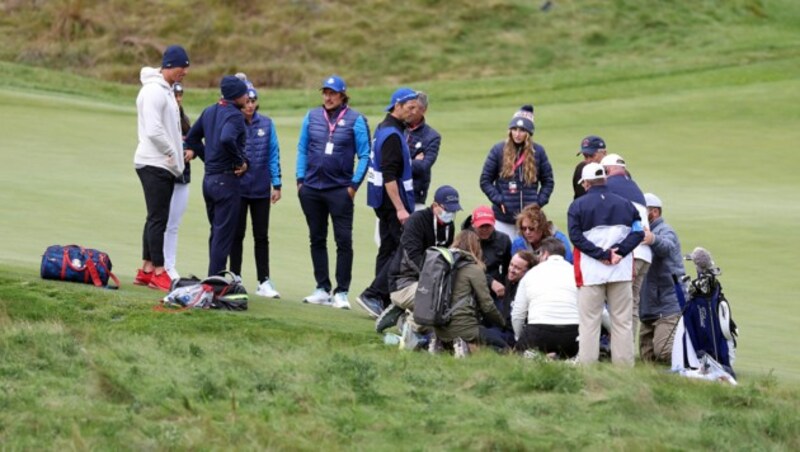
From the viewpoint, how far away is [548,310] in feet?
38.5

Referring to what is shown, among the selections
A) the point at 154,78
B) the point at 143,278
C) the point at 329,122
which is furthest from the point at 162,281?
the point at 329,122

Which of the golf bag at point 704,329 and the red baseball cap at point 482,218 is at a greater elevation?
the red baseball cap at point 482,218

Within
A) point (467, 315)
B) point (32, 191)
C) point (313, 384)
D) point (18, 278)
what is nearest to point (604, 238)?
point (467, 315)

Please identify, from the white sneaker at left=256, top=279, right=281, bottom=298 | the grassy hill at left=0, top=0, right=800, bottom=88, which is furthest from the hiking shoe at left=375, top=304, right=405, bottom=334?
the grassy hill at left=0, top=0, right=800, bottom=88

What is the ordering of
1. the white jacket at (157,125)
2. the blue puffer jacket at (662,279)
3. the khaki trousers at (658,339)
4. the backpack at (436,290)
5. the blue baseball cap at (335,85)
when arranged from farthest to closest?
1. the blue baseball cap at (335,85)
2. the white jacket at (157,125)
3. the blue puffer jacket at (662,279)
4. the khaki trousers at (658,339)
5. the backpack at (436,290)

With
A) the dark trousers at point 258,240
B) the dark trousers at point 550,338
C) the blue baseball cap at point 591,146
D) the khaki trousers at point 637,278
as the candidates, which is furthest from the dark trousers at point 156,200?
the khaki trousers at point 637,278

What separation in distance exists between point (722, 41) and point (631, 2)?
425 centimetres

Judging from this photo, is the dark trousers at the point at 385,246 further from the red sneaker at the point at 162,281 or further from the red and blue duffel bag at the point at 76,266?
the red and blue duffel bag at the point at 76,266

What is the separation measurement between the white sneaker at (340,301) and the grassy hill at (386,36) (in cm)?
2663

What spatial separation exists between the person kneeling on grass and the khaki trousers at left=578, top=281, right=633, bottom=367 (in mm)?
754

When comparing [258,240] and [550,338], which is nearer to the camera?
[550,338]

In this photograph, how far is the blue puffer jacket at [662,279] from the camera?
496 inches

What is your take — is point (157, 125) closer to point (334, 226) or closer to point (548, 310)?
point (334, 226)

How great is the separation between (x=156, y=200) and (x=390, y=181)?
206cm
